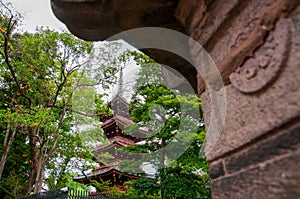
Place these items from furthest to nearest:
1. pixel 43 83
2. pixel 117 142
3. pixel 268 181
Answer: pixel 117 142
pixel 43 83
pixel 268 181

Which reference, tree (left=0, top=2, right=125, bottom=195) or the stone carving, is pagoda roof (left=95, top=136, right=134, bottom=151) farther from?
the stone carving

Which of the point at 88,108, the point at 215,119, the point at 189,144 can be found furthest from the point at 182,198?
the point at 215,119

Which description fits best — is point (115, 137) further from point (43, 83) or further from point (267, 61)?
point (267, 61)

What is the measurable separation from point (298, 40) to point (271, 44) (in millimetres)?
81

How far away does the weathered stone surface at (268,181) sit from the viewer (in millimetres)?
642

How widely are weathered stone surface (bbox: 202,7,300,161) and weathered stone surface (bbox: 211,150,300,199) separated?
0.30 ft

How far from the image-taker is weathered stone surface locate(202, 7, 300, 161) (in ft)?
2.21

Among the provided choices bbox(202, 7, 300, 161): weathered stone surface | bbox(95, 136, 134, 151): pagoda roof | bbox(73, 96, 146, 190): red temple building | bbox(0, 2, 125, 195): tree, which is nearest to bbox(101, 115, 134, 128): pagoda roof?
bbox(73, 96, 146, 190): red temple building

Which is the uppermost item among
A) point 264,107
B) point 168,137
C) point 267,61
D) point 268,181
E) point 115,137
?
point 115,137

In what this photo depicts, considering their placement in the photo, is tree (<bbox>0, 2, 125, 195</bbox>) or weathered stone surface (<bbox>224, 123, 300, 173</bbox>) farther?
tree (<bbox>0, 2, 125, 195</bbox>)

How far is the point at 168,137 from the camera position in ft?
21.4

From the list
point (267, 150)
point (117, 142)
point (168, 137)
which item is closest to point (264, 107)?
point (267, 150)

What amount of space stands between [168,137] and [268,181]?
19.3 feet

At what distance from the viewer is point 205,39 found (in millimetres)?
1051
